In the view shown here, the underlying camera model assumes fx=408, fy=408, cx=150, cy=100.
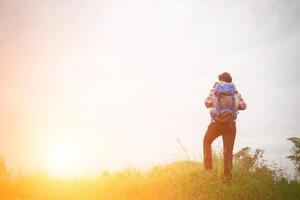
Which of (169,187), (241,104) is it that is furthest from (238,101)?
(169,187)

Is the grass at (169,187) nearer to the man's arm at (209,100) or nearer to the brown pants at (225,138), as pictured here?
the brown pants at (225,138)

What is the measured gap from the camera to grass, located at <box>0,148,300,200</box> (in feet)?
29.7

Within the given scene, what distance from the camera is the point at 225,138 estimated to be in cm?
980

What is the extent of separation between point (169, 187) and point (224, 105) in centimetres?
238

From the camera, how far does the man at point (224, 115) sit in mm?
9570

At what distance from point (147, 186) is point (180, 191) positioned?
41.1 inches

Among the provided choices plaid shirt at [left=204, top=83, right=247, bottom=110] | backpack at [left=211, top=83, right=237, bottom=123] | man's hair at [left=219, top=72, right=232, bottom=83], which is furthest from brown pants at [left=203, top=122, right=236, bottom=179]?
man's hair at [left=219, top=72, right=232, bottom=83]

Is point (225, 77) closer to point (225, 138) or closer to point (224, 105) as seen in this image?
point (224, 105)

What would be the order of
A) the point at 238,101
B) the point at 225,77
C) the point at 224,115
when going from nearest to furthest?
the point at 224,115
the point at 238,101
the point at 225,77

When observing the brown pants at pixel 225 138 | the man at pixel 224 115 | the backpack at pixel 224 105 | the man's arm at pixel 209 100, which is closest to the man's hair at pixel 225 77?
the man at pixel 224 115

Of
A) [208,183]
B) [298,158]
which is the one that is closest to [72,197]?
[208,183]

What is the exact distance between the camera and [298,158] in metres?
20.9

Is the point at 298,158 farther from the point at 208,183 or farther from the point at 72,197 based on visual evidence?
the point at 72,197

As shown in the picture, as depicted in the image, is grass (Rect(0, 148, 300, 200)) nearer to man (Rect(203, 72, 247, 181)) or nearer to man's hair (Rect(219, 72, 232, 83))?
man (Rect(203, 72, 247, 181))
